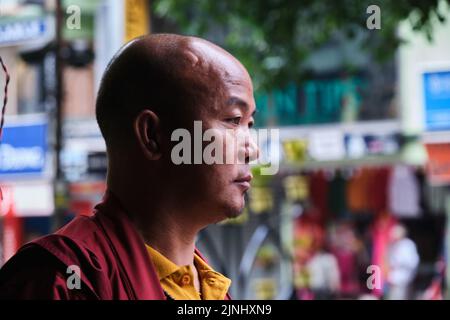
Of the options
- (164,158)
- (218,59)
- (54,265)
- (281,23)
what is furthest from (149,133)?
(281,23)

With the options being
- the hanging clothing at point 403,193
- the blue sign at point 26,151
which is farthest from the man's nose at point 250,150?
the hanging clothing at point 403,193

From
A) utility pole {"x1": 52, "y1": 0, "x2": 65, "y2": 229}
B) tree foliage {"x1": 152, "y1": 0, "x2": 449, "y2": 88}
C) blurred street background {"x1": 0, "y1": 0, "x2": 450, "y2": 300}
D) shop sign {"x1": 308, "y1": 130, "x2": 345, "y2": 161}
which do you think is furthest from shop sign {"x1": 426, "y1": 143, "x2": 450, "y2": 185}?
utility pole {"x1": 52, "y1": 0, "x2": 65, "y2": 229}

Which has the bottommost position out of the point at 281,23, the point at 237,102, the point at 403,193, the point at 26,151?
the point at 403,193

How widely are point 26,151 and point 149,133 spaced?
902 cm

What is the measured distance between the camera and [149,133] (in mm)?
1270

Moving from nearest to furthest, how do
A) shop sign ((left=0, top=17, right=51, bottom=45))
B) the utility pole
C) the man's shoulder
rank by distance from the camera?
1. the man's shoulder
2. the utility pole
3. shop sign ((left=0, top=17, right=51, bottom=45))

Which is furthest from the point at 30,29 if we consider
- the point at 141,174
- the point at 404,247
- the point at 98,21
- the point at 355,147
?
the point at 141,174

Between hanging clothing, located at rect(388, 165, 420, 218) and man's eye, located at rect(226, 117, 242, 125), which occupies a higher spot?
man's eye, located at rect(226, 117, 242, 125)

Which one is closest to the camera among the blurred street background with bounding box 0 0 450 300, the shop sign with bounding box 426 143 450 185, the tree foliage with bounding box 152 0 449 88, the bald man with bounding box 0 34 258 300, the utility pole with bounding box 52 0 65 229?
the bald man with bounding box 0 34 258 300

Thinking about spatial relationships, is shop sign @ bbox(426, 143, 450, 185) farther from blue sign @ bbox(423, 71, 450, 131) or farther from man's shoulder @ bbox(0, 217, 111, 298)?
man's shoulder @ bbox(0, 217, 111, 298)

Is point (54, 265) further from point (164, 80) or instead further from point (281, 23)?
point (281, 23)

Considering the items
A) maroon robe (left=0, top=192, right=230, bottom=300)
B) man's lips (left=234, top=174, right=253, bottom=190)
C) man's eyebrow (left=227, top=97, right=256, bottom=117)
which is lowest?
maroon robe (left=0, top=192, right=230, bottom=300)

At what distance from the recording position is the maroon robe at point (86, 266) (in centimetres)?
113

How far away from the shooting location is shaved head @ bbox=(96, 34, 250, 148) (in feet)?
4.04
